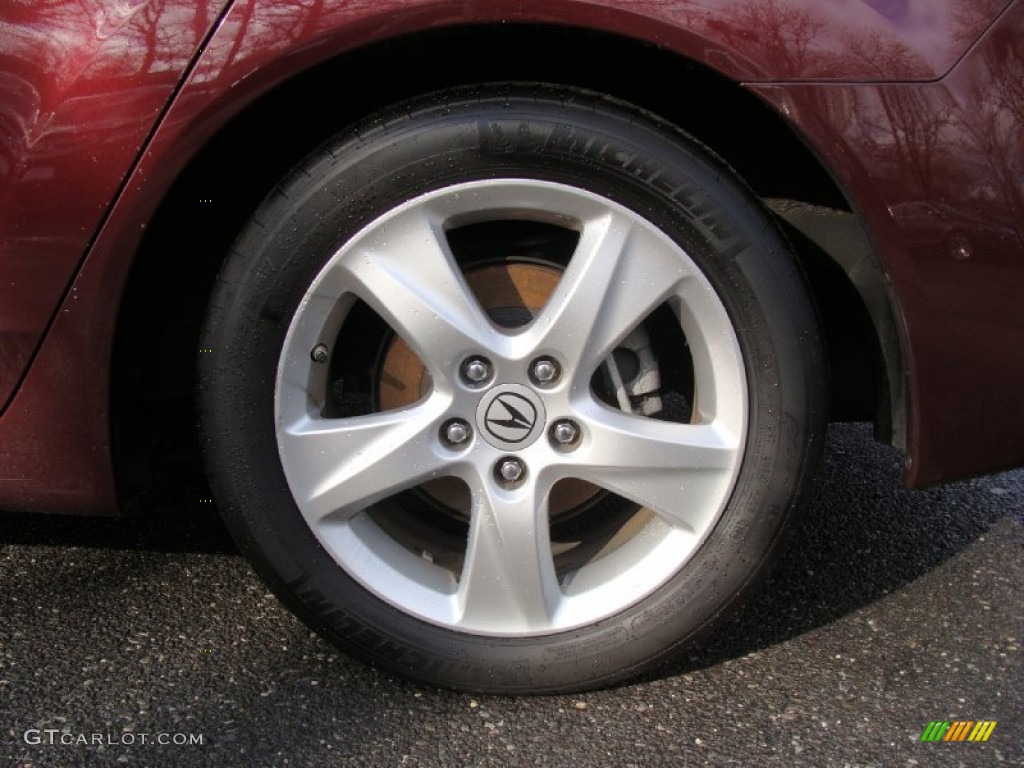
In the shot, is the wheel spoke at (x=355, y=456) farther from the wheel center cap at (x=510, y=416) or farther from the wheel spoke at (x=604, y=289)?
the wheel spoke at (x=604, y=289)

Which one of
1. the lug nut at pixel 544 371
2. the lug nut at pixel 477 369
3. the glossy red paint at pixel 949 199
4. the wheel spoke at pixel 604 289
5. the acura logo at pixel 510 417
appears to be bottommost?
the acura logo at pixel 510 417

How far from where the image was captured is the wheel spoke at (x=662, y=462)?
175 cm

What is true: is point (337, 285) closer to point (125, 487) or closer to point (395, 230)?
point (395, 230)

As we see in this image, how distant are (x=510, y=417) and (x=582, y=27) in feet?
1.91

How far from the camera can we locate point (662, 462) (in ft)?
5.76

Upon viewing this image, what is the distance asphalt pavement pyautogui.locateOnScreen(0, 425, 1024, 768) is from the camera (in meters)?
1.71

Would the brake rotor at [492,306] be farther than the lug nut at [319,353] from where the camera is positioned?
Yes

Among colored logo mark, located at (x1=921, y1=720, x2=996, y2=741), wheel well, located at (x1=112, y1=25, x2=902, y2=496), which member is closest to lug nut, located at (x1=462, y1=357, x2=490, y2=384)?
wheel well, located at (x1=112, y1=25, x2=902, y2=496)

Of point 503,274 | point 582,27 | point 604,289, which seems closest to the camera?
point 582,27

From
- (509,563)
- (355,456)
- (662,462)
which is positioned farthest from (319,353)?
(662,462)

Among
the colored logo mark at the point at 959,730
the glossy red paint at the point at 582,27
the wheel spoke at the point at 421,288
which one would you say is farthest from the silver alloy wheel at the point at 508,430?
the colored logo mark at the point at 959,730

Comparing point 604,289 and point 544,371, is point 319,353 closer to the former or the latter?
point 544,371

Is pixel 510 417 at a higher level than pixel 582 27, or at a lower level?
lower

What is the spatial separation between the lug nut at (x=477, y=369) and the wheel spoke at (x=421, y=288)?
0.06 ft
